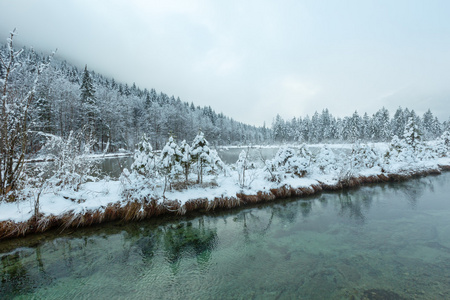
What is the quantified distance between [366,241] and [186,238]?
6.49 metres

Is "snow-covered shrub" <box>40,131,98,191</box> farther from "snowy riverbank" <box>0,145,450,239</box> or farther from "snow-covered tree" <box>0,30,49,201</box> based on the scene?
"snow-covered tree" <box>0,30,49,201</box>

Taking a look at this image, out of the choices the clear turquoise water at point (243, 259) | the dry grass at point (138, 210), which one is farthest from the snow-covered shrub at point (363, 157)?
the clear turquoise water at point (243, 259)

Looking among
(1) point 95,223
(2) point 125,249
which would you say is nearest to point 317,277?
(2) point 125,249

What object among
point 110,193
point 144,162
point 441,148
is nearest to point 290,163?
point 144,162

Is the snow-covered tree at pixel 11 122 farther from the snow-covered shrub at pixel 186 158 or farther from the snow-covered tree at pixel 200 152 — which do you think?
the snow-covered tree at pixel 200 152

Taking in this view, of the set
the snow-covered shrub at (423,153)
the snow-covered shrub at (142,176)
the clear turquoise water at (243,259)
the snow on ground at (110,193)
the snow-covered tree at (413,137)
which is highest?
the snow-covered tree at (413,137)

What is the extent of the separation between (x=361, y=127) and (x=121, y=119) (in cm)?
7836

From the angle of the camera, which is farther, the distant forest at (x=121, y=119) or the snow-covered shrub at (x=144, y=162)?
the distant forest at (x=121, y=119)

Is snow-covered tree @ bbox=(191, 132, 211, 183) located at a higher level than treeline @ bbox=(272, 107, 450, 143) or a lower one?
lower

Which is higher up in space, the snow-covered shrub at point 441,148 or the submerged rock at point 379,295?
the snow-covered shrub at point 441,148

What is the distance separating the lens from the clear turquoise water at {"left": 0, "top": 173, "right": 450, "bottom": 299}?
14.5 feet

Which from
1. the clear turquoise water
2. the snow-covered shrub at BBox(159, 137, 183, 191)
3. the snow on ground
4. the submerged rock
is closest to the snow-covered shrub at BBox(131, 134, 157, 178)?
the snow-covered shrub at BBox(159, 137, 183, 191)

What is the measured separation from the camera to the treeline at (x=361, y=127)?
62.4 m

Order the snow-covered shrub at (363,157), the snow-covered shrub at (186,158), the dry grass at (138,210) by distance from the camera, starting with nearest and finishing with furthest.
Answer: the dry grass at (138,210), the snow-covered shrub at (186,158), the snow-covered shrub at (363,157)
